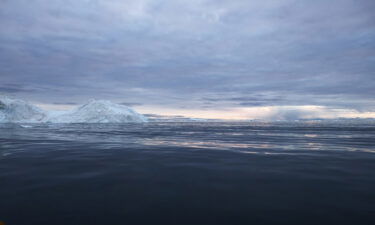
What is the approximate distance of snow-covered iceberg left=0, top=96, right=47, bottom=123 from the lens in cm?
6197

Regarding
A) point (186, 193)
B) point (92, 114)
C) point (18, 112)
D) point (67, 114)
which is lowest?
point (186, 193)

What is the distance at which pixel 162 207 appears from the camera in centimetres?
350

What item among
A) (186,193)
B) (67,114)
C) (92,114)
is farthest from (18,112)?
(186,193)

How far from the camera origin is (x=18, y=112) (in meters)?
66.8

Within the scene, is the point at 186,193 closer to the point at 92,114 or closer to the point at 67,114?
the point at 92,114

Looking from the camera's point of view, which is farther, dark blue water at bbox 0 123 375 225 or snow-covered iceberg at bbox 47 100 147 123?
snow-covered iceberg at bbox 47 100 147 123

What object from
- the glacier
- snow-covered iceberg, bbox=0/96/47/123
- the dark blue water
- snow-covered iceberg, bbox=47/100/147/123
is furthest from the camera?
snow-covered iceberg, bbox=47/100/147/123

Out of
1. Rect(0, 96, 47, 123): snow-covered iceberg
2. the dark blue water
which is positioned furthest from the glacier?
the dark blue water

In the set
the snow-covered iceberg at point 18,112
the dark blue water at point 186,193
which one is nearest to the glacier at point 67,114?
the snow-covered iceberg at point 18,112

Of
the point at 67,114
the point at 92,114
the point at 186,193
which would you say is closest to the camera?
the point at 186,193

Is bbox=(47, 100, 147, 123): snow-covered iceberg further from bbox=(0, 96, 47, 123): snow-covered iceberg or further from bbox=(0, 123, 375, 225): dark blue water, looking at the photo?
bbox=(0, 123, 375, 225): dark blue water

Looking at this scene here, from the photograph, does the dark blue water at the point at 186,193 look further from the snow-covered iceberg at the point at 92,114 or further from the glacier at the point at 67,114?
the glacier at the point at 67,114

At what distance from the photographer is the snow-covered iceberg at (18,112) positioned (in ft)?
203

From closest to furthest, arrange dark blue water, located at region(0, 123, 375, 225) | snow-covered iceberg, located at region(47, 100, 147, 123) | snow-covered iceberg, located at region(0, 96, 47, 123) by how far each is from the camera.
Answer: dark blue water, located at region(0, 123, 375, 225) → snow-covered iceberg, located at region(0, 96, 47, 123) → snow-covered iceberg, located at region(47, 100, 147, 123)
